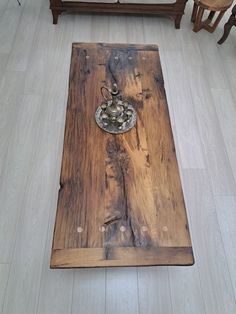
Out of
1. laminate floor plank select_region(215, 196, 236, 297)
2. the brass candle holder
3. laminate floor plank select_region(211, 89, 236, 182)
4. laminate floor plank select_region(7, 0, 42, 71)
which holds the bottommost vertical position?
laminate floor plank select_region(215, 196, 236, 297)

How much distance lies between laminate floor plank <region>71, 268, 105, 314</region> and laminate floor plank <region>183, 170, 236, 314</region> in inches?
20.6

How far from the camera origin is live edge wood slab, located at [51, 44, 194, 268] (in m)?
0.98

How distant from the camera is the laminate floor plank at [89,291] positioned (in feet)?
4.10

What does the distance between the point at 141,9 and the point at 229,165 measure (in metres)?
1.64

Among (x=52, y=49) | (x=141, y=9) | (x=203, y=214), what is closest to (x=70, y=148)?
(x=203, y=214)

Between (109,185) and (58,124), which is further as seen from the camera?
(58,124)

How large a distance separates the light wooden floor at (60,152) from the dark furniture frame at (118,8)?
0.14 m

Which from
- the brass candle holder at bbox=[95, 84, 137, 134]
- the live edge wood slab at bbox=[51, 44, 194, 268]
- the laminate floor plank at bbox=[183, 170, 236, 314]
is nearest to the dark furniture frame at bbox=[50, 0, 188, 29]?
the live edge wood slab at bbox=[51, 44, 194, 268]

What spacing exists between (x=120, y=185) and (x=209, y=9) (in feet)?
6.18

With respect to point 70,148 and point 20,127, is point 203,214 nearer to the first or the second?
point 70,148

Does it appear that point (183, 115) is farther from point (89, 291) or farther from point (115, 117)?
point (89, 291)

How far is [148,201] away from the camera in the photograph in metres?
1.08

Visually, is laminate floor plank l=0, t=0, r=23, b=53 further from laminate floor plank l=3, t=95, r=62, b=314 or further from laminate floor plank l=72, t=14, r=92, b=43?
laminate floor plank l=3, t=95, r=62, b=314

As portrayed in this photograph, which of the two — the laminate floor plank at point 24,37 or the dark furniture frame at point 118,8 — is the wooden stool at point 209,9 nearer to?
the dark furniture frame at point 118,8
